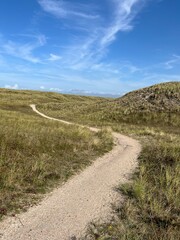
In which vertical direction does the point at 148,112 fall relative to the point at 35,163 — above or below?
above

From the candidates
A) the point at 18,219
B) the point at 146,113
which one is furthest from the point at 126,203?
the point at 146,113

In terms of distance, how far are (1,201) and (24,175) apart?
6.73ft

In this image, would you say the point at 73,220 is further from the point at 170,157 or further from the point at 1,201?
the point at 170,157

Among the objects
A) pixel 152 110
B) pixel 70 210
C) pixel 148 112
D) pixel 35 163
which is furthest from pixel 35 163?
pixel 152 110

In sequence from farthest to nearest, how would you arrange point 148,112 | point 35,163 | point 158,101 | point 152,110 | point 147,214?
point 158,101 < point 152,110 < point 148,112 < point 35,163 < point 147,214

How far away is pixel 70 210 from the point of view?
7.02m

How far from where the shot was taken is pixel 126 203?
7.44 m

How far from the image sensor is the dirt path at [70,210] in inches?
230

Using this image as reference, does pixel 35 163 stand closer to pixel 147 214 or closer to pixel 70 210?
pixel 70 210

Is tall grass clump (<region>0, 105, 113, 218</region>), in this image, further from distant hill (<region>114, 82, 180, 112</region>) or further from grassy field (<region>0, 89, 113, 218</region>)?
distant hill (<region>114, 82, 180, 112</region>)

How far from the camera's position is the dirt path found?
5.84m

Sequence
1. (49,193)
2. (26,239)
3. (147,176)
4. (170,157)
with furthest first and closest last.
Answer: (170,157) → (147,176) → (49,193) → (26,239)

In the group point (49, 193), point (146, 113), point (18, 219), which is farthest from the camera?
point (146, 113)

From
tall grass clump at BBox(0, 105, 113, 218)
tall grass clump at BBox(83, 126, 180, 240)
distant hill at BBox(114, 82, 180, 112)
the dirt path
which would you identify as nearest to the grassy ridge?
distant hill at BBox(114, 82, 180, 112)
